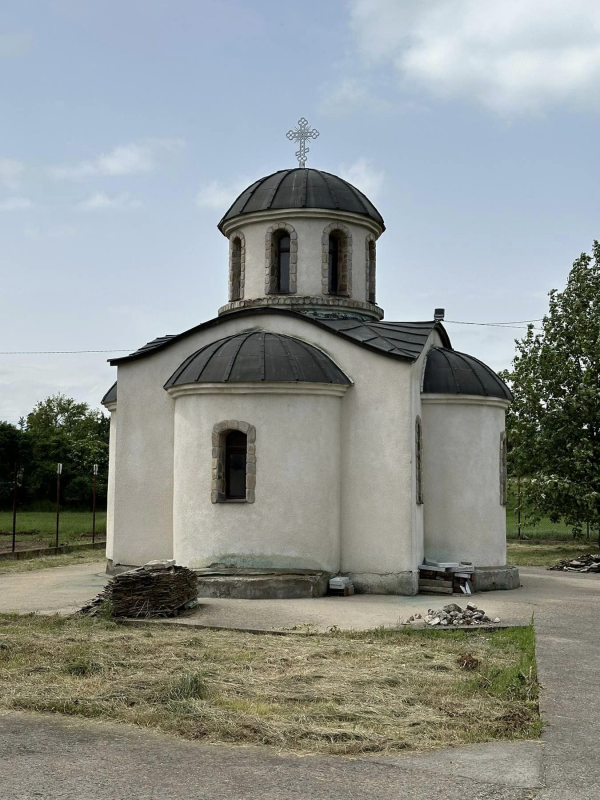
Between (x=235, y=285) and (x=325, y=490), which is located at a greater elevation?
(x=235, y=285)

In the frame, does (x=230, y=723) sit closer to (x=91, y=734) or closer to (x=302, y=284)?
(x=91, y=734)

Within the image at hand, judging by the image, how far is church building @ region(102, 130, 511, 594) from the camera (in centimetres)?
1520

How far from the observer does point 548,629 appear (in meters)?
11.4

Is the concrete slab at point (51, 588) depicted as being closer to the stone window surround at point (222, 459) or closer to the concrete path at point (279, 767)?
the stone window surround at point (222, 459)

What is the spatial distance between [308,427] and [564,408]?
38.5ft

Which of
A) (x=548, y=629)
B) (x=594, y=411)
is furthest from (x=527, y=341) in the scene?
(x=548, y=629)

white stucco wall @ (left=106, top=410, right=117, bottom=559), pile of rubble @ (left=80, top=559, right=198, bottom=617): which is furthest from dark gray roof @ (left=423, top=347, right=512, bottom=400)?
pile of rubble @ (left=80, top=559, right=198, bottom=617)

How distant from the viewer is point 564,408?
24.7m

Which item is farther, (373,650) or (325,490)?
(325,490)

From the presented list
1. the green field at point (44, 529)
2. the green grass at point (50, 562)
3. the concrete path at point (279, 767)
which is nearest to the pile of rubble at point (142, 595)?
the concrete path at point (279, 767)

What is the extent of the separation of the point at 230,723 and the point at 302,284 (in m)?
12.5

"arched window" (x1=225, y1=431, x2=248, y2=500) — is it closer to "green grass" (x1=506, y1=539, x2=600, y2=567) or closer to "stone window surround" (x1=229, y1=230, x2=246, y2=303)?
"stone window surround" (x1=229, y1=230, x2=246, y2=303)

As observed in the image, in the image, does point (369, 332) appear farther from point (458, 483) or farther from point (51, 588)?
point (51, 588)

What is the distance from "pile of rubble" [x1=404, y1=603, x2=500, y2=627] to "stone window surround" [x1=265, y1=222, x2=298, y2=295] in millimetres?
8136
